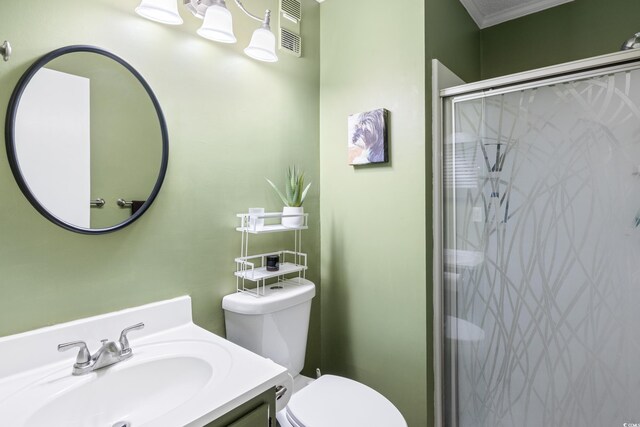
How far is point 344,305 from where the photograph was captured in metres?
1.68

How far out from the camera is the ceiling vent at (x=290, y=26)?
1.52 m

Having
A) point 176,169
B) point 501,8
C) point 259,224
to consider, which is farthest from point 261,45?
point 501,8

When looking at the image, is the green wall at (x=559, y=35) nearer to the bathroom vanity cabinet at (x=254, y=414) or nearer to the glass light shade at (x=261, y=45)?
the glass light shade at (x=261, y=45)

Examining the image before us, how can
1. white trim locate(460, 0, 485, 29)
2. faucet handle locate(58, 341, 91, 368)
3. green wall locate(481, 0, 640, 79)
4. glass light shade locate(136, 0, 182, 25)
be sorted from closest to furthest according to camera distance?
faucet handle locate(58, 341, 91, 368) → glass light shade locate(136, 0, 182, 25) → green wall locate(481, 0, 640, 79) → white trim locate(460, 0, 485, 29)

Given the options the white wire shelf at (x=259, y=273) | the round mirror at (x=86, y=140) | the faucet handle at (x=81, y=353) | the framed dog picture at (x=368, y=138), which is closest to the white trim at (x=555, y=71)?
the framed dog picture at (x=368, y=138)

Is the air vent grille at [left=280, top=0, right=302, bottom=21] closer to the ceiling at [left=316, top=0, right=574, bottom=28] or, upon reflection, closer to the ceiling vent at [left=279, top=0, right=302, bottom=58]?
the ceiling vent at [left=279, top=0, right=302, bottom=58]

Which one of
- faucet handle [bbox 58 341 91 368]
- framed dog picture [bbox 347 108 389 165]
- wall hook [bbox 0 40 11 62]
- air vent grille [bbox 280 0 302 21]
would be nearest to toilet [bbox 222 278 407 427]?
faucet handle [bbox 58 341 91 368]

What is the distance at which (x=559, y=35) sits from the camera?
73.7 inches

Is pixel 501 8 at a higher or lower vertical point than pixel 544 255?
higher

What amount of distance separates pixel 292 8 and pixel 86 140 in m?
1.13

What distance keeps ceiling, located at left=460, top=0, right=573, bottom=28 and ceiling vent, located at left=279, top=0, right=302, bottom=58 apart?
97 centimetres

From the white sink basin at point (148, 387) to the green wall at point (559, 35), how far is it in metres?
2.27

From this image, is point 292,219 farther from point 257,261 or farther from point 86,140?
point 86,140

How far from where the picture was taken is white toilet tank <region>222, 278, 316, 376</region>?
121 centimetres
